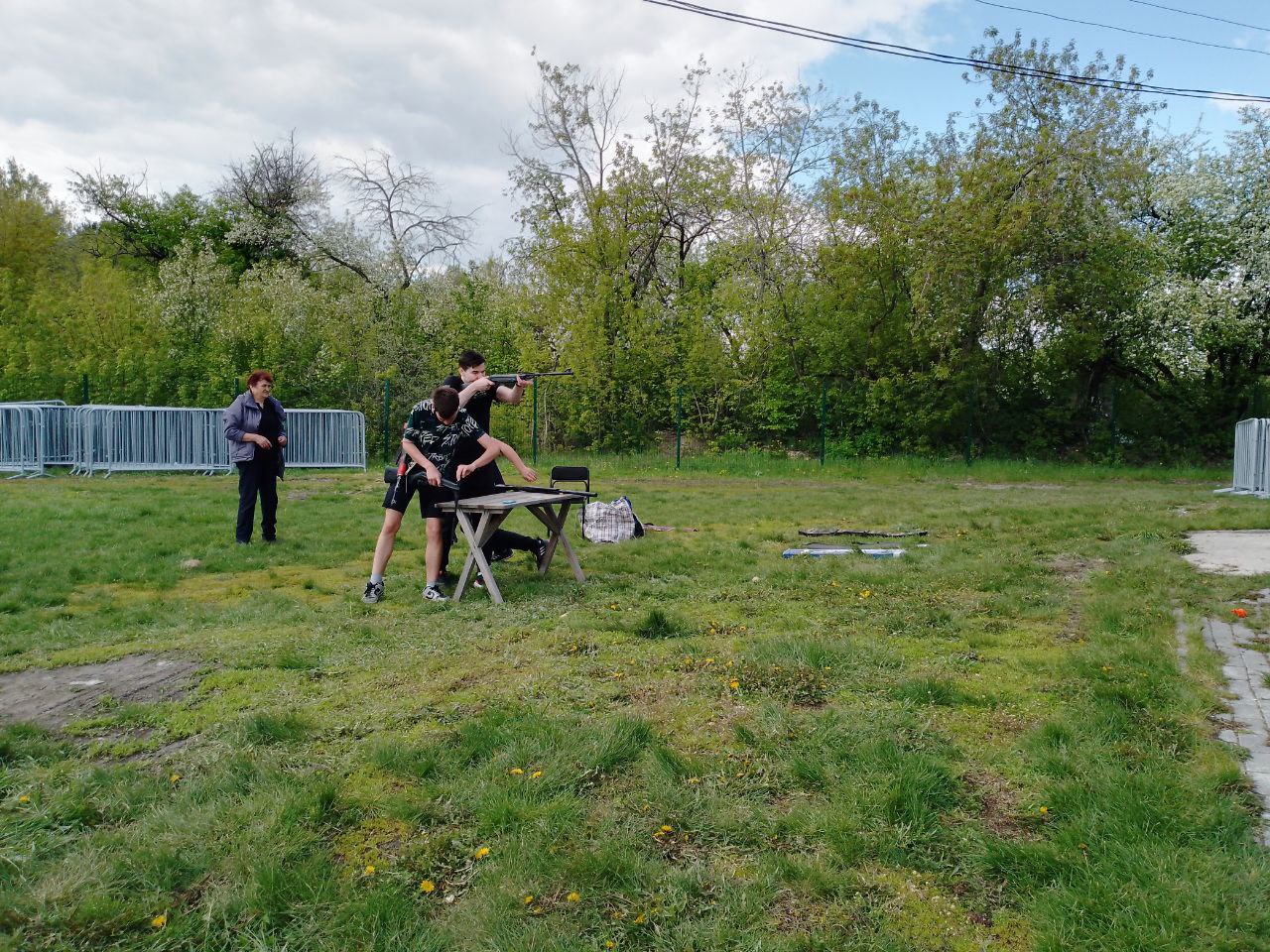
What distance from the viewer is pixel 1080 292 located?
61.4ft

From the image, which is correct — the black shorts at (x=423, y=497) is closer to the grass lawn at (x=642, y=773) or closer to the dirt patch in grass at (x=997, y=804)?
the grass lawn at (x=642, y=773)

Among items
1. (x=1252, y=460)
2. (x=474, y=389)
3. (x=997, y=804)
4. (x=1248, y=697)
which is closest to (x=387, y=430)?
(x=474, y=389)

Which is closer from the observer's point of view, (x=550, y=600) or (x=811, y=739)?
(x=811, y=739)

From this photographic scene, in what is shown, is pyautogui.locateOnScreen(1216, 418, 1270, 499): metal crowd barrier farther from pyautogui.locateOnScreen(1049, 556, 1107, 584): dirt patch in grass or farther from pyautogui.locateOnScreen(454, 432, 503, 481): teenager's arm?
pyautogui.locateOnScreen(454, 432, 503, 481): teenager's arm

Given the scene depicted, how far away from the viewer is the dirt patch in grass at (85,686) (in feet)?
12.5

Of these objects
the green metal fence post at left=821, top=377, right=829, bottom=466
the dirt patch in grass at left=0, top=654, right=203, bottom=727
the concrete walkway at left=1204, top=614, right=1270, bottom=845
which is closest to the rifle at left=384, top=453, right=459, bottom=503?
the dirt patch in grass at left=0, top=654, right=203, bottom=727

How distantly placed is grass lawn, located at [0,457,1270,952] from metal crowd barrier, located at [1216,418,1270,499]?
341 inches

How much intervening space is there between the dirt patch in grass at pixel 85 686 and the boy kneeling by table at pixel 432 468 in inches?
63.8

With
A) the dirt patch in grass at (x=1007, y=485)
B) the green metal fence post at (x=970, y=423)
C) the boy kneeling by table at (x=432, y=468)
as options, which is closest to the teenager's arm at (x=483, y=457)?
the boy kneeling by table at (x=432, y=468)

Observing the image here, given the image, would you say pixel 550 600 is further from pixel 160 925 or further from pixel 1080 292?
pixel 1080 292

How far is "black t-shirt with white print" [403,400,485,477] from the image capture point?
20.7 ft

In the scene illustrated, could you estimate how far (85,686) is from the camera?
414 cm

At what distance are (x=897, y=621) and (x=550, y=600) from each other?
2233 millimetres

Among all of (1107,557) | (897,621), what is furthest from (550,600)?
(1107,557)
